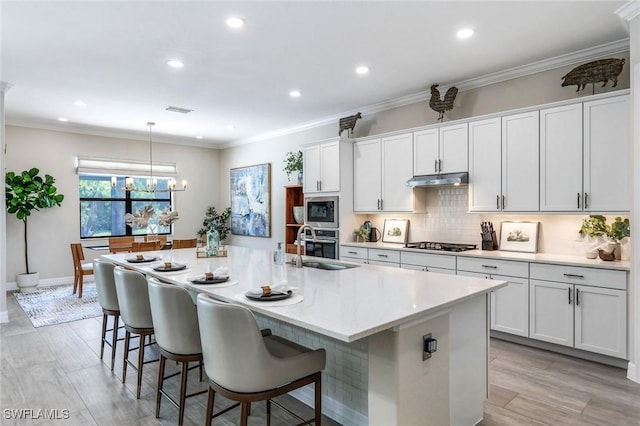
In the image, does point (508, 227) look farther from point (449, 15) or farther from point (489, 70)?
point (449, 15)

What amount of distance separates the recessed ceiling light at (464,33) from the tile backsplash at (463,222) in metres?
1.83

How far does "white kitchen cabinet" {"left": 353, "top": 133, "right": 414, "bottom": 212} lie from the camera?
4.89m

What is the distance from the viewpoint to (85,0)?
8.95ft

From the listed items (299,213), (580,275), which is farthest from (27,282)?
(580,275)

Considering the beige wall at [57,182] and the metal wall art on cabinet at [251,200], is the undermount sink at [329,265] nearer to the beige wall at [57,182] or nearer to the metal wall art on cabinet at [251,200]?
the metal wall art on cabinet at [251,200]

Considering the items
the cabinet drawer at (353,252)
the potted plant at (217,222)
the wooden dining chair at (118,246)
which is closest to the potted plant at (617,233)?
the cabinet drawer at (353,252)

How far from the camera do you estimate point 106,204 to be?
7410 millimetres

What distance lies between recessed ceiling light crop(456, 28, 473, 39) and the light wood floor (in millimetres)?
2867

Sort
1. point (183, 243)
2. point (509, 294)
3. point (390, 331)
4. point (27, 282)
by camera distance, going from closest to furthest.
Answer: point (390, 331)
point (509, 294)
point (183, 243)
point (27, 282)

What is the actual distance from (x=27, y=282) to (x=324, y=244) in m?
4.93

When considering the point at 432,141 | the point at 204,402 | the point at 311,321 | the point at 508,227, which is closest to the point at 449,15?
the point at 432,141

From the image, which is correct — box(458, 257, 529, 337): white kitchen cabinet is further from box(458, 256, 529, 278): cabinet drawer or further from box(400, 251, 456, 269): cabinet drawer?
box(400, 251, 456, 269): cabinet drawer

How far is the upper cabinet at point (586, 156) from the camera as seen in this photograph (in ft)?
10.7

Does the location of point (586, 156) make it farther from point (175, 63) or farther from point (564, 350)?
point (175, 63)
